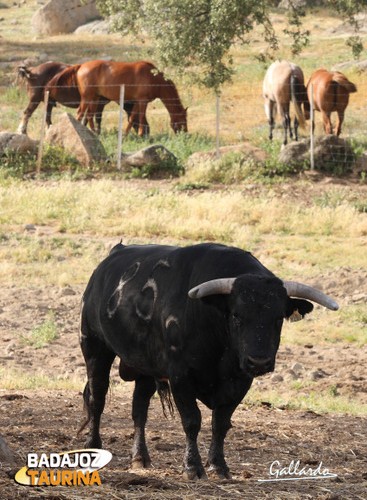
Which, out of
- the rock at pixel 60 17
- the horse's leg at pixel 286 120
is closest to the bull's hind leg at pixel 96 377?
the horse's leg at pixel 286 120

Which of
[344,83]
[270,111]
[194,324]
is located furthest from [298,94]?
[194,324]

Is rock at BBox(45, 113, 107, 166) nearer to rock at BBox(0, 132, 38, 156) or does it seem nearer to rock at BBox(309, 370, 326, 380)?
rock at BBox(0, 132, 38, 156)

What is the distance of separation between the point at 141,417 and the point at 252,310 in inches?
65.6

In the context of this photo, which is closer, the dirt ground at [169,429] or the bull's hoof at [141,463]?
the dirt ground at [169,429]

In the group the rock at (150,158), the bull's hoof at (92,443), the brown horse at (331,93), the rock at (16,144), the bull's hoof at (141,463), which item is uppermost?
the brown horse at (331,93)

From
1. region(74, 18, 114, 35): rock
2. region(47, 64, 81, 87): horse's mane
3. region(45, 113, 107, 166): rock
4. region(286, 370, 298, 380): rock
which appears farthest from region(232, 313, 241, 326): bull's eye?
region(74, 18, 114, 35): rock

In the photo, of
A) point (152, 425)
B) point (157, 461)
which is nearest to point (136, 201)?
point (152, 425)

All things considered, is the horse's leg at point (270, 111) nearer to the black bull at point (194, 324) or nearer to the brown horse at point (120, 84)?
the brown horse at point (120, 84)

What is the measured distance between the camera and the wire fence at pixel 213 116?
29455 mm

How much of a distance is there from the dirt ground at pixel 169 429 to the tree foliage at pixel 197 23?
21.6 ft

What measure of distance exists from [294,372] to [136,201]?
8881 millimetres

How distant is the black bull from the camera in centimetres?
720

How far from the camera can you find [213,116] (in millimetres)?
31953

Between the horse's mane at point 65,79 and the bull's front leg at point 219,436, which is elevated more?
the horse's mane at point 65,79
